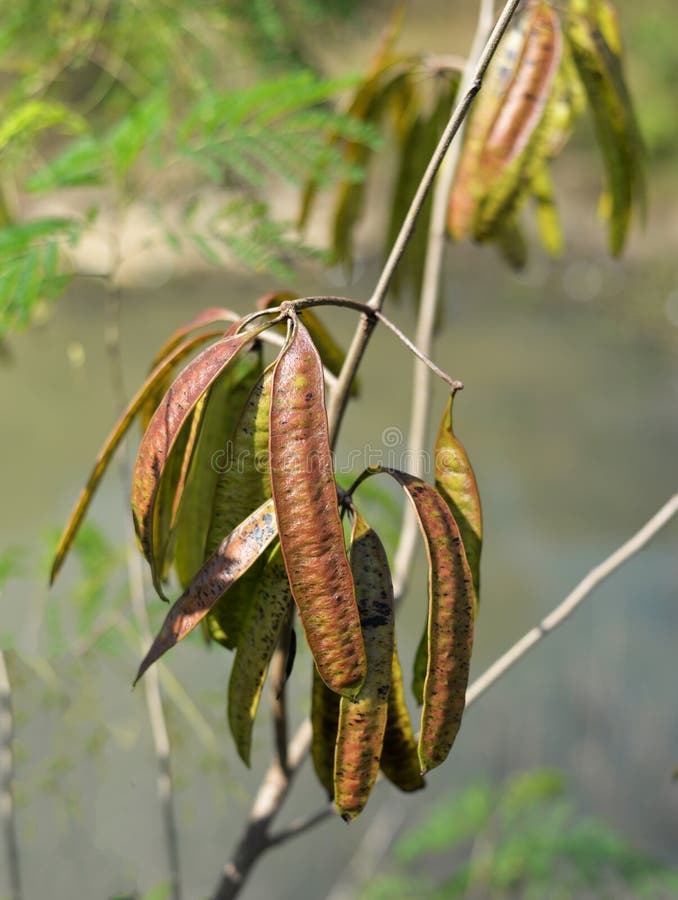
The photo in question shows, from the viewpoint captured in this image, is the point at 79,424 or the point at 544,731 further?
the point at 79,424

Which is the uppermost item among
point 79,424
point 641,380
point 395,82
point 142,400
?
point 395,82

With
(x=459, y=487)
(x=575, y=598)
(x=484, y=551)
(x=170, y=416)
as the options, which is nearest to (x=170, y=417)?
(x=170, y=416)

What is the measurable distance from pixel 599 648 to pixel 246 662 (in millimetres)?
2179

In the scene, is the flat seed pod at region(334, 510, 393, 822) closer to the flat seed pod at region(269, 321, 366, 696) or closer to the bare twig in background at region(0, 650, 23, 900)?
the flat seed pod at region(269, 321, 366, 696)

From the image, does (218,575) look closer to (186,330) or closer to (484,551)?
(186,330)

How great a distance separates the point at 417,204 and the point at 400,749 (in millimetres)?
197

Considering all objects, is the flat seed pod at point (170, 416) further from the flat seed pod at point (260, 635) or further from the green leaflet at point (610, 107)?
the green leaflet at point (610, 107)

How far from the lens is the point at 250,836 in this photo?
0.48 metres

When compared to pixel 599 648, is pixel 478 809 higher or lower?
higher

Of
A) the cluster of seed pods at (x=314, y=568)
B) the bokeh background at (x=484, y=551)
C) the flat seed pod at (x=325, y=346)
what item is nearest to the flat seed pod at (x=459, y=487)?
the cluster of seed pods at (x=314, y=568)

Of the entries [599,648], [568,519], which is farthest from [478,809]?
[568,519]

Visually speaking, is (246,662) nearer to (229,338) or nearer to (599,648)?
(229,338)

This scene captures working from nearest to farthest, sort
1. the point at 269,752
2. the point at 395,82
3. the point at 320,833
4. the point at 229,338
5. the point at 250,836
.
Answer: the point at 229,338
the point at 250,836
the point at 395,82
the point at 269,752
the point at 320,833

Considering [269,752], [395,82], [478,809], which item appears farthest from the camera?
[269,752]
